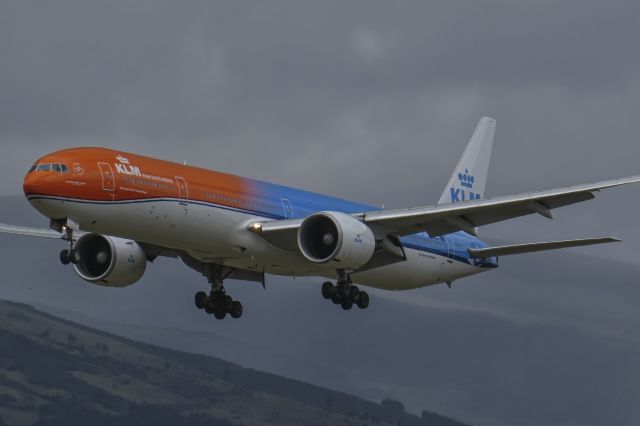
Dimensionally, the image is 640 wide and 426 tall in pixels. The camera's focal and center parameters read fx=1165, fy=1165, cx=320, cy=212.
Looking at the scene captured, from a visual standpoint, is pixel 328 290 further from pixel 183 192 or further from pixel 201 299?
pixel 183 192

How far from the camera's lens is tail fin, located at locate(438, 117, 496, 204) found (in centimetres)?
6981

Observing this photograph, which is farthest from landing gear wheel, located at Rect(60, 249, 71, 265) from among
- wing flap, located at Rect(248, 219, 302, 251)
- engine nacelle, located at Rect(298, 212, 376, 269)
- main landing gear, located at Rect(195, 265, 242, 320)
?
main landing gear, located at Rect(195, 265, 242, 320)

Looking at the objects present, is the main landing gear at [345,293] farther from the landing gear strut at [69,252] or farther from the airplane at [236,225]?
the landing gear strut at [69,252]

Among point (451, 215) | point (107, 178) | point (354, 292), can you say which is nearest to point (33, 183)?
point (107, 178)

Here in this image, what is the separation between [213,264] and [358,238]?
9.64 m

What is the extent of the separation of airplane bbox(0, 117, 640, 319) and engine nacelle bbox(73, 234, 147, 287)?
0.18 feet

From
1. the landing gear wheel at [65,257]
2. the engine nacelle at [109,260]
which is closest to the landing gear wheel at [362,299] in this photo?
the engine nacelle at [109,260]

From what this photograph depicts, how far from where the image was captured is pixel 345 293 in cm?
5475

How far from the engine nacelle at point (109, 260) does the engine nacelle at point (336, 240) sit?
8.81m

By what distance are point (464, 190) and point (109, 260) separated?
24671 mm

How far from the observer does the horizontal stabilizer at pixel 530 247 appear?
173 ft

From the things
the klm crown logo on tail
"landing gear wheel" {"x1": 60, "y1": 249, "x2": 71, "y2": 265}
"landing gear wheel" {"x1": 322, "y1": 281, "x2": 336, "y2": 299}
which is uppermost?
the klm crown logo on tail

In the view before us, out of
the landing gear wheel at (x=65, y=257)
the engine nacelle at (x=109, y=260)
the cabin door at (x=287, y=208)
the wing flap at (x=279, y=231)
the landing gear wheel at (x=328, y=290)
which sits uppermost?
the cabin door at (x=287, y=208)

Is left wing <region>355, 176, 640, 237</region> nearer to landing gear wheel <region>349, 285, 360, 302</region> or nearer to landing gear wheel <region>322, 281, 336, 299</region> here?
landing gear wheel <region>349, 285, 360, 302</region>
